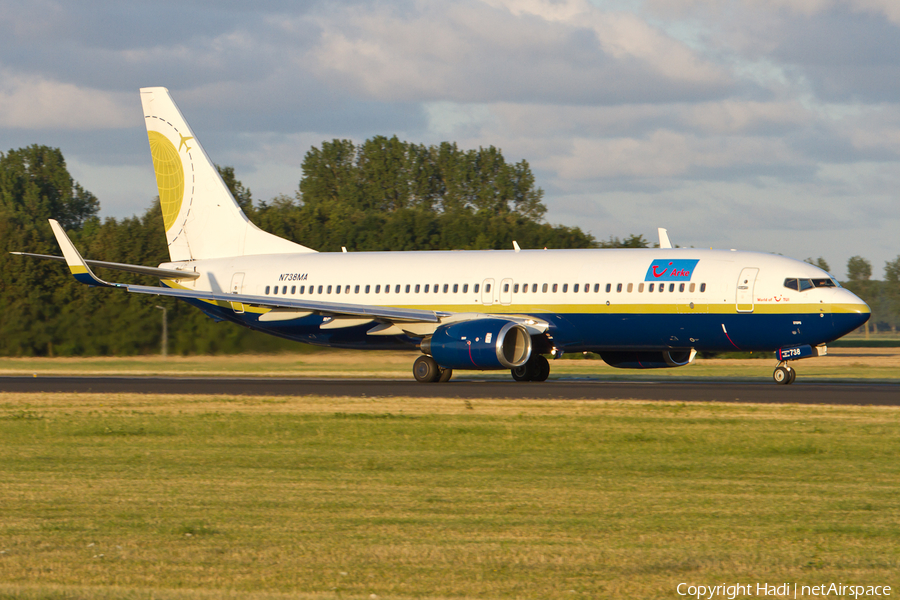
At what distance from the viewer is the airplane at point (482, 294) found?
92.6ft

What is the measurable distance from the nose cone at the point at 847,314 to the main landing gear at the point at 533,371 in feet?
27.5

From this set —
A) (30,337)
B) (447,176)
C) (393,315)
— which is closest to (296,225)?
(447,176)

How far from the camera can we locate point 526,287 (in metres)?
31.0

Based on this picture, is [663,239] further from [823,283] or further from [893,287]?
[893,287]

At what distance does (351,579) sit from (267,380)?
25420 millimetres

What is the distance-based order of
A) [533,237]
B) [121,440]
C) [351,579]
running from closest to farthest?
[351,579]
[121,440]
[533,237]

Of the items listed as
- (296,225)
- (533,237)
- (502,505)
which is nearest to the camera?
(502,505)

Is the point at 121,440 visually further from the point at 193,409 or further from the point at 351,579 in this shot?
the point at 351,579

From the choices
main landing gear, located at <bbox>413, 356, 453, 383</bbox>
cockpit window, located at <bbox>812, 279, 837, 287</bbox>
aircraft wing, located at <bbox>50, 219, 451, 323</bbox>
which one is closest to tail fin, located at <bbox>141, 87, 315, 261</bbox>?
aircraft wing, located at <bbox>50, 219, 451, 323</bbox>

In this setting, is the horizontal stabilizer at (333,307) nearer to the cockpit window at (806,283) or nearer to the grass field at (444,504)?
the cockpit window at (806,283)

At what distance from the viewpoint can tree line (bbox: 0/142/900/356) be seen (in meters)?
40.8

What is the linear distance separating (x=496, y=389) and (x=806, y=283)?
8504 millimetres

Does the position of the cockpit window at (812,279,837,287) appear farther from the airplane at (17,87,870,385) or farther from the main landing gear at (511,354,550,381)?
the main landing gear at (511,354,550,381)

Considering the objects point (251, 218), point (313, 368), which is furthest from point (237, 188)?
point (313, 368)
